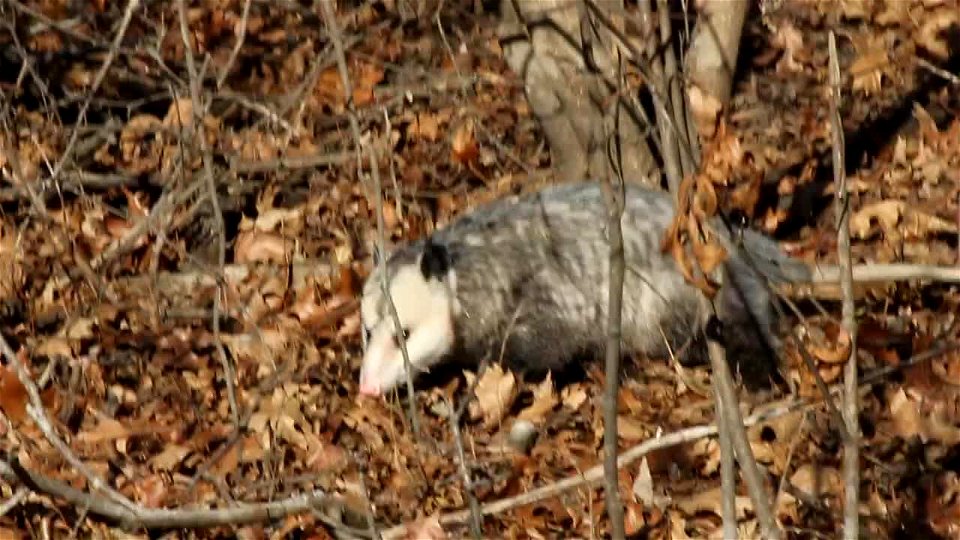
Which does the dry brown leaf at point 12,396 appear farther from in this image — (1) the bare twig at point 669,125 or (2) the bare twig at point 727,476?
(2) the bare twig at point 727,476

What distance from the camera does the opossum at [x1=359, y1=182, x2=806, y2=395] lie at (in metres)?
4.16

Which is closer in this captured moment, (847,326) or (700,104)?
(847,326)

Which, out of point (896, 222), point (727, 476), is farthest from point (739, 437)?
point (896, 222)

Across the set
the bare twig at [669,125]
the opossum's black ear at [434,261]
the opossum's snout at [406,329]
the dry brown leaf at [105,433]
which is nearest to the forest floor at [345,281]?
the dry brown leaf at [105,433]

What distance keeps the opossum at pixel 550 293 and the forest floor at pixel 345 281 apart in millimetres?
114

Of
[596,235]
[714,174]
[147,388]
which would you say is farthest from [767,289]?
[147,388]

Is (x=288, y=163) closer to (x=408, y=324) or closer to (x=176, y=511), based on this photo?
(x=408, y=324)

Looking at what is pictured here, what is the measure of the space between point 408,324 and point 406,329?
0.01 m

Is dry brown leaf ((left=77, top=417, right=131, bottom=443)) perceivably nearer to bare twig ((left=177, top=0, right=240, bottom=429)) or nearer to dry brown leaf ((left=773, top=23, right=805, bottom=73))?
bare twig ((left=177, top=0, right=240, bottom=429))

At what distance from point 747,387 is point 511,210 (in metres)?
0.87

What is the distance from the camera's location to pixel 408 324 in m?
4.20

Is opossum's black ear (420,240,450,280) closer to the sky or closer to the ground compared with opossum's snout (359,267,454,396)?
closer to the sky

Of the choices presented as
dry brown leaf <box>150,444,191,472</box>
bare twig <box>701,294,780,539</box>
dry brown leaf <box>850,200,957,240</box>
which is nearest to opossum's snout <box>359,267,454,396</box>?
dry brown leaf <box>150,444,191,472</box>

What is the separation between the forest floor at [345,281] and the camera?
143 inches
